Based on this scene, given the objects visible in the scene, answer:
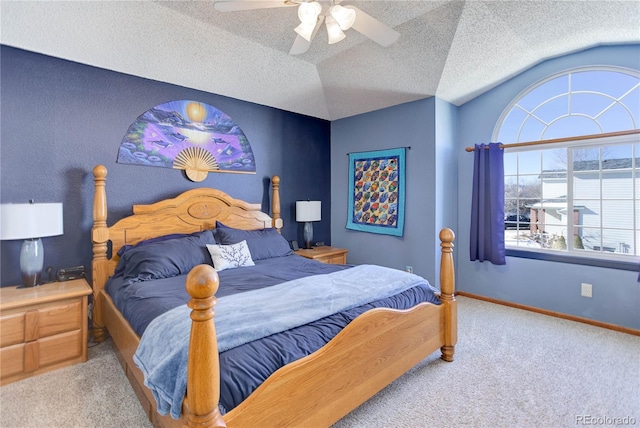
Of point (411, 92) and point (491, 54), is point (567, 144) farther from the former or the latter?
point (411, 92)

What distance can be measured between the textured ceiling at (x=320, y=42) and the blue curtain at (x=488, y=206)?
0.80m

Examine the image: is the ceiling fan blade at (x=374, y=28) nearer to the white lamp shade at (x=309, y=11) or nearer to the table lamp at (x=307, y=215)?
the white lamp shade at (x=309, y=11)

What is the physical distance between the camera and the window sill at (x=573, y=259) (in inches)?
113

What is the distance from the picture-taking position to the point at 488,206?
355cm

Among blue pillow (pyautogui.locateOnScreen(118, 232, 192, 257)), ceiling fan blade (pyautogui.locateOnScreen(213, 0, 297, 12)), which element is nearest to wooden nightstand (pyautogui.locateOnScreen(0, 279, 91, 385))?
blue pillow (pyautogui.locateOnScreen(118, 232, 192, 257))

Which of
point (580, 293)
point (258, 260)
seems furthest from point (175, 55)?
point (580, 293)

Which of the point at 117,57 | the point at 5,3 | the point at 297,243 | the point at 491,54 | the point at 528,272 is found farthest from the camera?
the point at 297,243

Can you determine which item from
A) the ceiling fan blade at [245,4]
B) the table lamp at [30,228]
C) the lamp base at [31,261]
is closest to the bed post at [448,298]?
the ceiling fan blade at [245,4]

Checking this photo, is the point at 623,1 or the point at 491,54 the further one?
the point at 491,54

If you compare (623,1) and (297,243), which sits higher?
(623,1)

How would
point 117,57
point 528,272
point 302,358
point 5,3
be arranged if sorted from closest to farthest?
point 302,358, point 5,3, point 117,57, point 528,272

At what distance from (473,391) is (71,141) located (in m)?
3.56

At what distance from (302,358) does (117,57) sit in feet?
9.49

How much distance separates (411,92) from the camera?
354 cm
